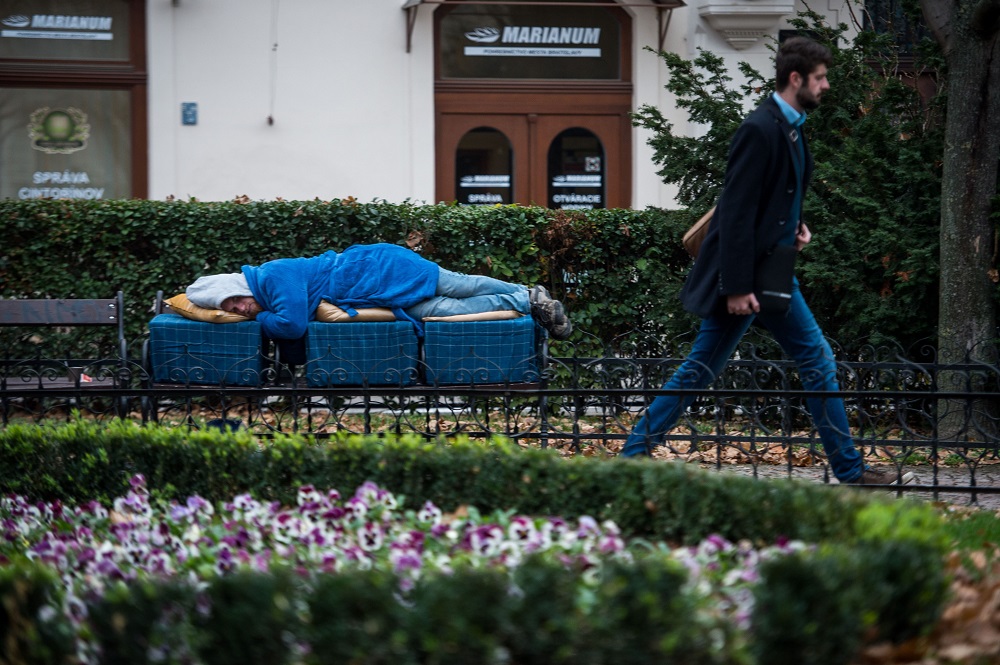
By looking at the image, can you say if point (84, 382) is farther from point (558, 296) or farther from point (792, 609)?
point (792, 609)

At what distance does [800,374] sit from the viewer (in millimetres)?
5793

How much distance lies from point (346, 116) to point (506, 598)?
31.7 feet

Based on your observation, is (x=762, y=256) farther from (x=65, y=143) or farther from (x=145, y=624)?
(x=65, y=143)

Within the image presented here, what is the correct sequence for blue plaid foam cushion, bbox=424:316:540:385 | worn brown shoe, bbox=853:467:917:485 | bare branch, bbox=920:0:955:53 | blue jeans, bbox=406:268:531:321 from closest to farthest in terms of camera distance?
worn brown shoe, bbox=853:467:917:485 < blue plaid foam cushion, bbox=424:316:540:385 < blue jeans, bbox=406:268:531:321 < bare branch, bbox=920:0:955:53

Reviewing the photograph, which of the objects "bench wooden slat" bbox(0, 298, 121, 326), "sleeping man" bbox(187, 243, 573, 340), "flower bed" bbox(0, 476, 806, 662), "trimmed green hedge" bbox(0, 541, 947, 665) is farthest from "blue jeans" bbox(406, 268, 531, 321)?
"trimmed green hedge" bbox(0, 541, 947, 665)

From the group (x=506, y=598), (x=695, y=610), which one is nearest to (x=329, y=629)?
(x=506, y=598)

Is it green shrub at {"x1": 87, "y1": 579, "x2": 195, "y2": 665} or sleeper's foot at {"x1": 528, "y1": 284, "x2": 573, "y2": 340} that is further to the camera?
sleeper's foot at {"x1": 528, "y1": 284, "x2": 573, "y2": 340}

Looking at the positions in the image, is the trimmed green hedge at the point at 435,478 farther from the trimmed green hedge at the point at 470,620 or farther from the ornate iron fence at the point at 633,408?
the trimmed green hedge at the point at 470,620

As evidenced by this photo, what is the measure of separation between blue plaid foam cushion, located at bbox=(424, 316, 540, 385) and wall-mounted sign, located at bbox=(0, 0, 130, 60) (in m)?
6.34

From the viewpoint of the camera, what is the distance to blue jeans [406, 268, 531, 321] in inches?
297

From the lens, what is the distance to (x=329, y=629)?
2705mm

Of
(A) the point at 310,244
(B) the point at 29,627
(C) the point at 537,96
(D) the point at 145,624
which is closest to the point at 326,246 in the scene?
(A) the point at 310,244

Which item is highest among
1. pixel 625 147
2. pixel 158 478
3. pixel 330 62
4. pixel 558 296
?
pixel 330 62

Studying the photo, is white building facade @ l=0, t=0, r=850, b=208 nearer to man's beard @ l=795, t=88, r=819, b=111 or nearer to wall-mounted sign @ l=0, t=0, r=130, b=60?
wall-mounted sign @ l=0, t=0, r=130, b=60
